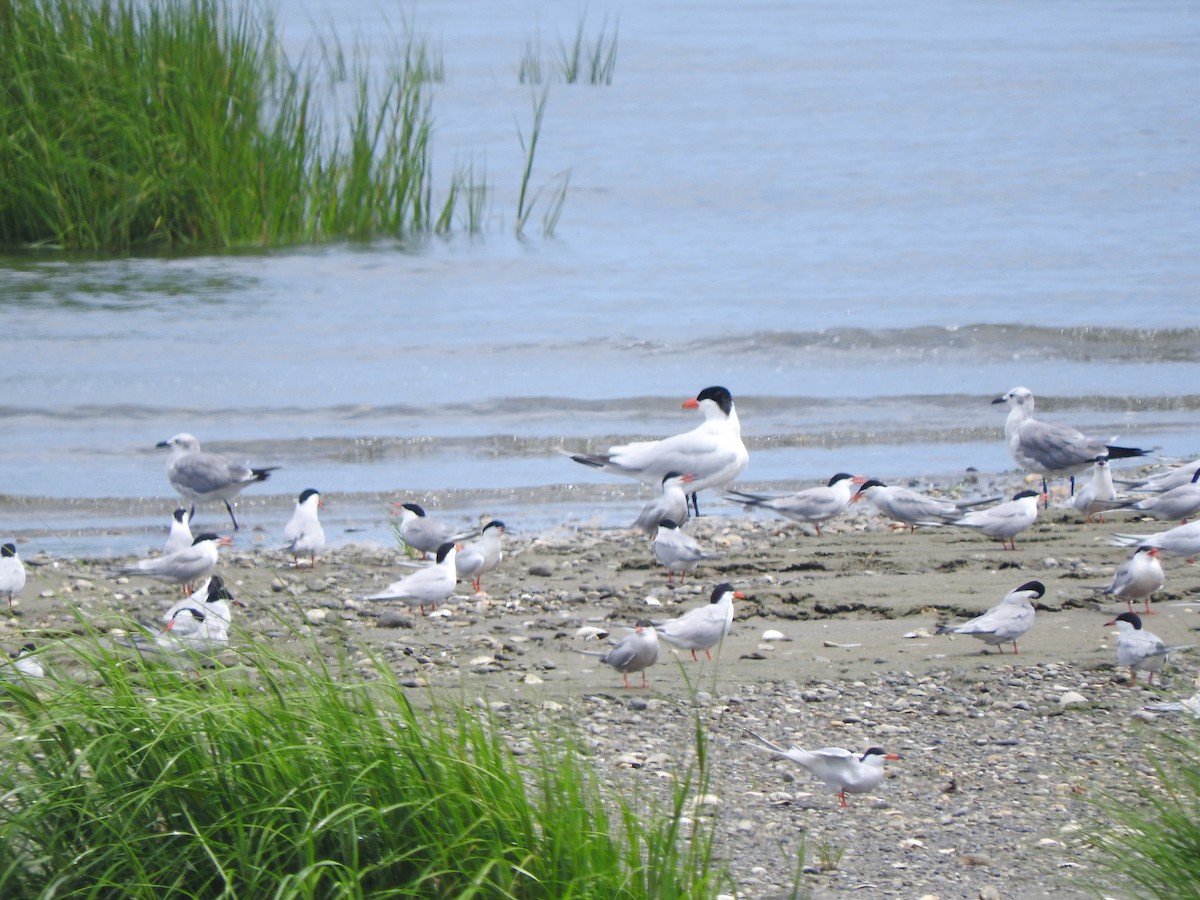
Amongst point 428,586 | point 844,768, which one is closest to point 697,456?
point 428,586

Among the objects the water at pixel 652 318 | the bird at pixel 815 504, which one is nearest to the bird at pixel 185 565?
the water at pixel 652 318

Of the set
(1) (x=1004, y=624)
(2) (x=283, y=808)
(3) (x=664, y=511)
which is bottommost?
(3) (x=664, y=511)

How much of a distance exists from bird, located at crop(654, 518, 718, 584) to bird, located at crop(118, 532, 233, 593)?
196cm

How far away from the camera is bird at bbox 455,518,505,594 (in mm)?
7168

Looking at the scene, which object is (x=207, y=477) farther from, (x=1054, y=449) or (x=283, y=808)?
(x=283, y=808)

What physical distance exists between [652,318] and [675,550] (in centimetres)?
823

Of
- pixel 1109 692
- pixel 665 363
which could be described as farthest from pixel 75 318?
pixel 1109 692

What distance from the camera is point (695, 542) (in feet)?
26.1

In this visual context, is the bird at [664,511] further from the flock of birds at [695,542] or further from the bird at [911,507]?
the bird at [911,507]

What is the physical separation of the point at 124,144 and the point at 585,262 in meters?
5.14

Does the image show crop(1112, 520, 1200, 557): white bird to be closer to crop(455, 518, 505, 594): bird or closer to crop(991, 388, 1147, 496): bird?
crop(991, 388, 1147, 496): bird

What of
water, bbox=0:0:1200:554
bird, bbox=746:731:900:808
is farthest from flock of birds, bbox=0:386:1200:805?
water, bbox=0:0:1200:554

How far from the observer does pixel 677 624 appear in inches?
232

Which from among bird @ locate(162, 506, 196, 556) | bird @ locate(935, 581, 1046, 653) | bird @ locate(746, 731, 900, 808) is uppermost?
bird @ locate(935, 581, 1046, 653)
